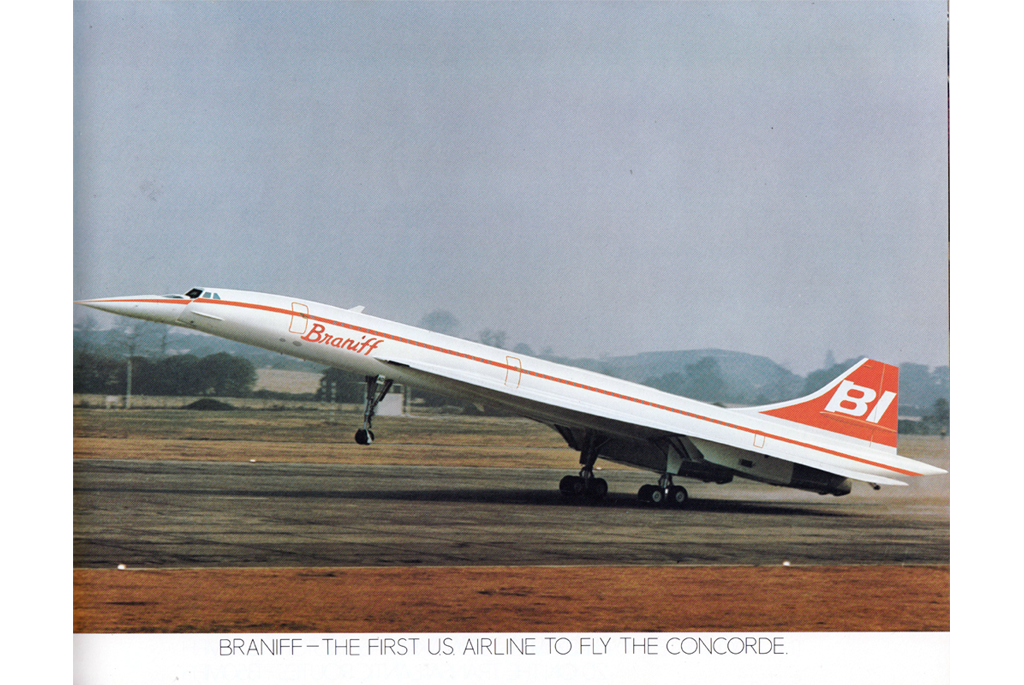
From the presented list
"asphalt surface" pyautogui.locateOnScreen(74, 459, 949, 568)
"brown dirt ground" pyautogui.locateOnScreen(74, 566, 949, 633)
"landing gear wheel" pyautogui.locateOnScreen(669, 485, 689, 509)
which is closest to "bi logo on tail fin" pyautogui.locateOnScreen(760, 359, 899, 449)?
"asphalt surface" pyautogui.locateOnScreen(74, 459, 949, 568)

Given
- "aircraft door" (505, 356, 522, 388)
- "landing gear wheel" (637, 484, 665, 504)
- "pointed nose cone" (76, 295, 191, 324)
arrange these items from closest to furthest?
"pointed nose cone" (76, 295, 191, 324)
"aircraft door" (505, 356, 522, 388)
"landing gear wheel" (637, 484, 665, 504)

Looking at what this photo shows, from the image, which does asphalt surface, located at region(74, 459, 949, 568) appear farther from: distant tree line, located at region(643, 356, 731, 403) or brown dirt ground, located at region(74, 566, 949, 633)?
distant tree line, located at region(643, 356, 731, 403)

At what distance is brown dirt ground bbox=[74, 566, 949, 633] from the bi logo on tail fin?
413 cm

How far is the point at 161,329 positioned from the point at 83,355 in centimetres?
328

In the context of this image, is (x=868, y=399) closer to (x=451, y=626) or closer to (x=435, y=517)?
(x=435, y=517)

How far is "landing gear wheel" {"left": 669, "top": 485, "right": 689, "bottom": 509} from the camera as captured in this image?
45.3 feet

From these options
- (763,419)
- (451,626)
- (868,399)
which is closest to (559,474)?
(763,419)

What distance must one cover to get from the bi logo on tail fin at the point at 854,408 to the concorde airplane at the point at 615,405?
16mm

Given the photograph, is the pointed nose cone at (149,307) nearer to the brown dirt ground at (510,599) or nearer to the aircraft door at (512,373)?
the brown dirt ground at (510,599)

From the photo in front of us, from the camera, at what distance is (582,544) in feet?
34.3

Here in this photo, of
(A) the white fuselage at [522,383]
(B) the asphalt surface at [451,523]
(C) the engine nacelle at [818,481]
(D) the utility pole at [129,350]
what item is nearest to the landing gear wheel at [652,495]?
(B) the asphalt surface at [451,523]

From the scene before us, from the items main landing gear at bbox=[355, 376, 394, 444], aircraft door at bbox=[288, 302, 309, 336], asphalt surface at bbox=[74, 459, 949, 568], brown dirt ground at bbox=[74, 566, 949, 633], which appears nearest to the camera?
brown dirt ground at bbox=[74, 566, 949, 633]

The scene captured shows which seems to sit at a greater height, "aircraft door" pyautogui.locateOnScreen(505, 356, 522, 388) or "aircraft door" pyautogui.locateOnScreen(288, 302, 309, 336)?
"aircraft door" pyautogui.locateOnScreen(288, 302, 309, 336)

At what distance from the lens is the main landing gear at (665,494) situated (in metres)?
13.7
